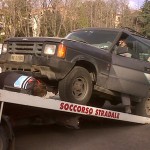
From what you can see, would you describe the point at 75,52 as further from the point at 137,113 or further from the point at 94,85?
the point at 137,113

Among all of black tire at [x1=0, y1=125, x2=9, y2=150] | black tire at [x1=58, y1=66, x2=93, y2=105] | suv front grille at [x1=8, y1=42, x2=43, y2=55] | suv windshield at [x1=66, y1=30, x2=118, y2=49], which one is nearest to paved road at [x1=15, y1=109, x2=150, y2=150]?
black tire at [x1=58, y1=66, x2=93, y2=105]

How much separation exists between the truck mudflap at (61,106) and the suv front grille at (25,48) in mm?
1152

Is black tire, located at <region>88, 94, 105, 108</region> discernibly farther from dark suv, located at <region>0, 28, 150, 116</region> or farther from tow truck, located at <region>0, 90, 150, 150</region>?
tow truck, located at <region>0, 90, 150, 150</region>

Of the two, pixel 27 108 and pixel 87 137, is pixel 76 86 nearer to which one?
pixel 87 137

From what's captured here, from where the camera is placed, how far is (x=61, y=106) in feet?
20.8

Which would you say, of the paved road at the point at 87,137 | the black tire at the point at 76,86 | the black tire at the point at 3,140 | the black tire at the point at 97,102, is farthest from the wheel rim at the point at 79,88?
the black tire at the point at 3,140

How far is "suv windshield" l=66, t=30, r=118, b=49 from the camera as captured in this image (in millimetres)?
8086

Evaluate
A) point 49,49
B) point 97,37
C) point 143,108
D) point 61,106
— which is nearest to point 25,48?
point 49,49

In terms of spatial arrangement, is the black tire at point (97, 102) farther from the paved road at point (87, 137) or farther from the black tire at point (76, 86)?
the black tire at point (76, 86)

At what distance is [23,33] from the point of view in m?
29.7

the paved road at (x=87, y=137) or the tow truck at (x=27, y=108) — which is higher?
the tow truck at (x=27, y=108)

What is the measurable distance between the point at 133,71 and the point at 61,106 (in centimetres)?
253

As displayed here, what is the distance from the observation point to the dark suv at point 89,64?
22.6 ft

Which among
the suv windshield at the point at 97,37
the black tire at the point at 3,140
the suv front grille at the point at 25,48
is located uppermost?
the suv windshield at the point at 97,37
